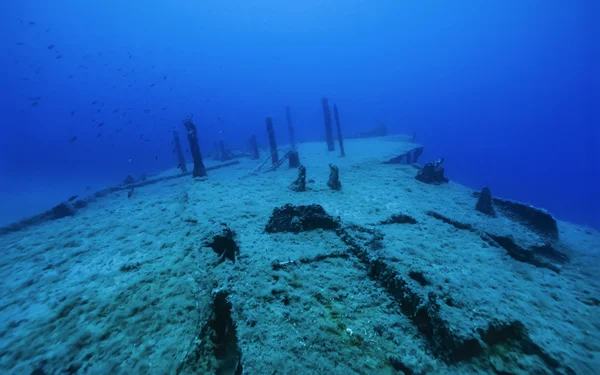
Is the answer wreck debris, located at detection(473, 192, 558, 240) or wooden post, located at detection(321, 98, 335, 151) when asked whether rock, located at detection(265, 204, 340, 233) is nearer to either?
wreck debris, located at detection(473, 192, 558, 240)

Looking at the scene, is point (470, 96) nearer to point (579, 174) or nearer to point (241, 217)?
point (579, 174)

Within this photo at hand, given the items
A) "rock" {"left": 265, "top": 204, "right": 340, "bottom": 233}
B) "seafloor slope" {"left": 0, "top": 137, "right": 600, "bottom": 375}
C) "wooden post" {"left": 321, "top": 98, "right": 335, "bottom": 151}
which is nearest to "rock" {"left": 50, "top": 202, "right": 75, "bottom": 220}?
"seafloor slope" {"left": 0, "top": 137, "right": 600, "bottom": 375}

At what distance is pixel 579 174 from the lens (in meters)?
57.5

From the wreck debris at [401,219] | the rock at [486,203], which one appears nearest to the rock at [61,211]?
the wreck debris at [401,219]

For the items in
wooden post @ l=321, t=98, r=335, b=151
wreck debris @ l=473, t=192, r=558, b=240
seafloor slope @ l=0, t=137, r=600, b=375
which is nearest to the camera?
seafloor slope @ l=0, t=137, r=600, b=375

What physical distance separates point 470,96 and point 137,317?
8086 inches

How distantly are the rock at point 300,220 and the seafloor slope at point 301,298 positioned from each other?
0.09 ft

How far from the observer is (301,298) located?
3.50 metres

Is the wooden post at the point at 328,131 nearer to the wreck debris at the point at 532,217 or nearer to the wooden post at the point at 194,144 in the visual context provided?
the wooden post at the point at 194,144

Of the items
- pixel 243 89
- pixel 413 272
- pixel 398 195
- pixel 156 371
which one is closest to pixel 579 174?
pixel 398 195

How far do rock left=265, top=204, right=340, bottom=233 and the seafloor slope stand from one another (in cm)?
3

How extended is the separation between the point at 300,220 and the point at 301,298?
2.29 m

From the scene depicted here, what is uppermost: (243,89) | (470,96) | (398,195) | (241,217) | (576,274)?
(243,89)

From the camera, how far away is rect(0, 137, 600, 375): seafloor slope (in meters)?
2.83
